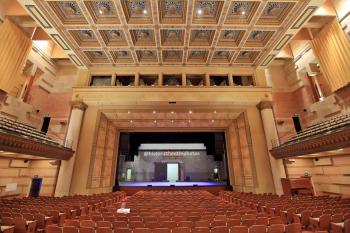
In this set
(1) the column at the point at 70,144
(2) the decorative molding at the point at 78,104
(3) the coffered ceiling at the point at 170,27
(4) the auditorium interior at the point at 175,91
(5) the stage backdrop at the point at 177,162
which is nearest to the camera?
(3) the coffered ceiling at the point at 170,27

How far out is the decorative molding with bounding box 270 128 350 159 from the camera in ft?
22.0

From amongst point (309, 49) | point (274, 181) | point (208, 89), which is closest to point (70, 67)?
point (208, 89)

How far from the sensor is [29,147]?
8.12 m

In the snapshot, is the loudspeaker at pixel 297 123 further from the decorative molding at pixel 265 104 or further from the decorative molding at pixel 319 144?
the decorative molding at pixel 319 144

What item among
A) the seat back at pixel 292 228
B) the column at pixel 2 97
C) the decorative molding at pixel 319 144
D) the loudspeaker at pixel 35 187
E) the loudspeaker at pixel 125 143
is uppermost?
the column at pixel 2 97

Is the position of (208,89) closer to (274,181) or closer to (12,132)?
(274,181)

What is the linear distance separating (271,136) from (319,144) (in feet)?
13.1

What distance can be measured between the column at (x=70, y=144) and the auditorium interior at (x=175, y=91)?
0.19 feet

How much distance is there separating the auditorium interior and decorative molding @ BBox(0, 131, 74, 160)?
0.17ft

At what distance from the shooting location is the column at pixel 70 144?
35.1ft

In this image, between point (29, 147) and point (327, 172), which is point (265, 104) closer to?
point (327, 172)

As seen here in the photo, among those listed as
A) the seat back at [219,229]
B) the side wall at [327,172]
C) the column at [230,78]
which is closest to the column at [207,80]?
the column at [230,78]

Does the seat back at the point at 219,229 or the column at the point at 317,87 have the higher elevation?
the column at the point at 317,87

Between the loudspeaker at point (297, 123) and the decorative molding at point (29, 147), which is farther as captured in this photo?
the loudspeaker at point (297, 123)
